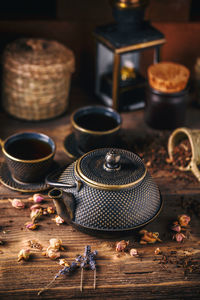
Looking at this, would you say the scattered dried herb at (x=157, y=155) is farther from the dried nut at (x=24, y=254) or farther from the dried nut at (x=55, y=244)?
the dried nut at (x=24, y=254)

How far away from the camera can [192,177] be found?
1757 mm

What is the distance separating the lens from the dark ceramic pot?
196cm

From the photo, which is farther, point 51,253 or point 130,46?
point 130,46

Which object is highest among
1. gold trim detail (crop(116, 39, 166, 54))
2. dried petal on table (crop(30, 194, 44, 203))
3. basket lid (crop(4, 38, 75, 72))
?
gold trim detail (crop(116, 39, 166, 54))

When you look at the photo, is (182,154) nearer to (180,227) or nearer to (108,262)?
(180,227)

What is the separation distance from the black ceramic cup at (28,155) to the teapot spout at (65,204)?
0.26m

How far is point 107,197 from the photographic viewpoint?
1.32 meters

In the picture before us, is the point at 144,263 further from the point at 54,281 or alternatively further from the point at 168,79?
the point at 168,79

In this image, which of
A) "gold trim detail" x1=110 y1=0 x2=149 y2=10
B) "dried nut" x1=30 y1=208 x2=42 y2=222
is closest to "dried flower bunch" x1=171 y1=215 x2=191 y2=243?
"dried nut" x1=30 y1=208 x2=42 y2=222

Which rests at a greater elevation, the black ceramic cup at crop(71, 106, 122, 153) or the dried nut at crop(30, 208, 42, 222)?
the black ceramic cup at crop(71, 106, 122, 153)

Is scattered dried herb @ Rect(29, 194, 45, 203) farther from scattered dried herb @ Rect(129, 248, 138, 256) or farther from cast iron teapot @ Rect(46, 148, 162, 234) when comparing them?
scattered dried herb @ Rect(129, 248, 138, 256)

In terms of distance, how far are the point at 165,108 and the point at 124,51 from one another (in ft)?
1.04

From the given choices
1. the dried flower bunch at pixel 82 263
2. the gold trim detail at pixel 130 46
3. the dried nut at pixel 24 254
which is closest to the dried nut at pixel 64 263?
the dried flower bunch at pixel 82 263

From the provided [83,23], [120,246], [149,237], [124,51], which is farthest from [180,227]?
[83,23]
